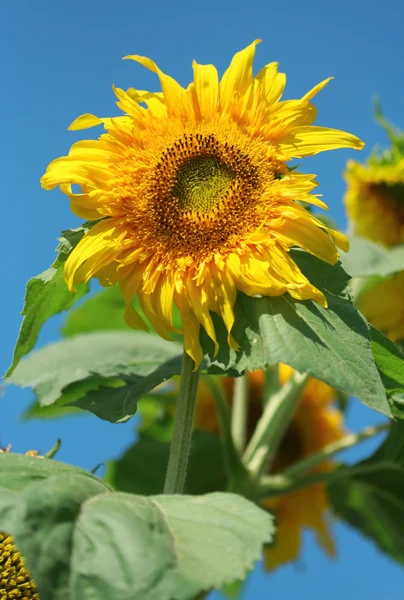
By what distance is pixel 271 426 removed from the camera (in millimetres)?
2178

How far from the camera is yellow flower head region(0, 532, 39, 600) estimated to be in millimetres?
1083

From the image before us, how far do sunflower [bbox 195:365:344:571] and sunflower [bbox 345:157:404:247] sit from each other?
0.58 m

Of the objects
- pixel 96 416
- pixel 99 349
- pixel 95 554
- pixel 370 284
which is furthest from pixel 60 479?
pixel 370 284

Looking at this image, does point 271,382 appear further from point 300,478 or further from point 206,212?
point 206,212

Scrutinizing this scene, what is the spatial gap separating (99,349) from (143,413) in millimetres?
913

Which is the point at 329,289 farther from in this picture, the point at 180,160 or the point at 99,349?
the point at 99,349

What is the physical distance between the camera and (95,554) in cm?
88

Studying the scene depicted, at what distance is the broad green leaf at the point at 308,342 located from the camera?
118cm

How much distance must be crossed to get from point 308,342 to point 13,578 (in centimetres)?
51

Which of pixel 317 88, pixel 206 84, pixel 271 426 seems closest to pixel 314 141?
pixel 317 88

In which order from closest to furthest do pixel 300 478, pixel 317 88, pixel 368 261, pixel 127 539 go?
pixel 127 539, pixel 317 88, pixel 368 261, pixel 300 478

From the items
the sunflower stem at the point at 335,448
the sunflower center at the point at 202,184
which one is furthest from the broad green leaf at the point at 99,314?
the sunflower center at the point at 202,184

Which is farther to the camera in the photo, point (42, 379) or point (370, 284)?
point (370, 284)

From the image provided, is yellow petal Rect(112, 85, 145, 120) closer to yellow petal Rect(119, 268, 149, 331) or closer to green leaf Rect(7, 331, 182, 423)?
yellow petal Rect(119, 268, 149, 331)
